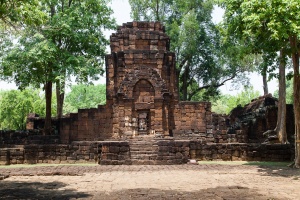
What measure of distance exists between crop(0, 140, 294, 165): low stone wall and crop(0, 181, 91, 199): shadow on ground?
6.02 metres

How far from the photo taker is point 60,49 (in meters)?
23.2

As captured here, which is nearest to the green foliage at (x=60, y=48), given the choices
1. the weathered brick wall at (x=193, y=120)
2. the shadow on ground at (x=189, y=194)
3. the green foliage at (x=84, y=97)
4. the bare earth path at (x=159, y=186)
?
the weathered brick wall at (x=193, y=120)

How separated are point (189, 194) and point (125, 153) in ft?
27.4

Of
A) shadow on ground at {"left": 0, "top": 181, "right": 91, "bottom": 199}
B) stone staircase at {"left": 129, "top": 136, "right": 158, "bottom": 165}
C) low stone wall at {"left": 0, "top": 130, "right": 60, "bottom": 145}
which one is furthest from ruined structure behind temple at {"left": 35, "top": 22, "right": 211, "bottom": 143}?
shadow on ground at {"left": 0, "top": 181, "right": 91, "bottom": 199}

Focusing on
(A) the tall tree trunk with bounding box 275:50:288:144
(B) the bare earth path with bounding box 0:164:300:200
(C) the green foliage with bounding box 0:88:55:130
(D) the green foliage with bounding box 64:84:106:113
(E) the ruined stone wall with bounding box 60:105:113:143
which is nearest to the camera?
(B) the bare earth path with bounding box 0:164:300:200

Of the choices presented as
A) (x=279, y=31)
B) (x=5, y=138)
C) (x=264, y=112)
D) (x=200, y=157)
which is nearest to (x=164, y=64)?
(x=200, y=157)

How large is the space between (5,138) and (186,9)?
19513mm

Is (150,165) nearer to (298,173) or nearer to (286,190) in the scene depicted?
(298,173)

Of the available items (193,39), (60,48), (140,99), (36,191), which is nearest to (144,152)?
(140,99)

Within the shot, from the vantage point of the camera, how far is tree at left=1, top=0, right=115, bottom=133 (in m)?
21.1

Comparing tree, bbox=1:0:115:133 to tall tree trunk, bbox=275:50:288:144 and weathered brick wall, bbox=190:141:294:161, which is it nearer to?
weathered brick wall, bbox=190:141:294:161

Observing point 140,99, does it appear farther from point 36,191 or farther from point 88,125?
point 36,191

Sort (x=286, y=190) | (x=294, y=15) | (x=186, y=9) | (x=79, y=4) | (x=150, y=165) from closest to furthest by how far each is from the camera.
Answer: (x=286, y=190) → (x=294, y=15) → (x=150, y=165) → (x=79, y=4) → (x=186, y=9)

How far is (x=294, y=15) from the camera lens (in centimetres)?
1067
